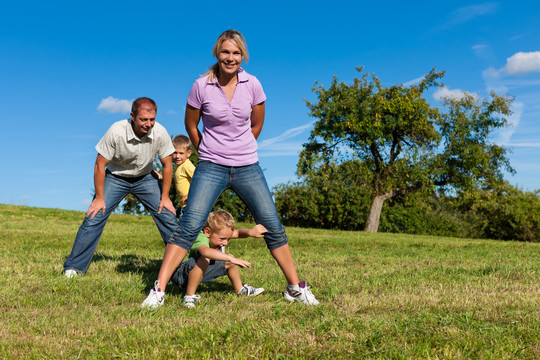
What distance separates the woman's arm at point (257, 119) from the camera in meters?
4.80

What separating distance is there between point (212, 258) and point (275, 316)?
0.95 meters

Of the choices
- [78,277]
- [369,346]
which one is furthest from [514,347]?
[78,277]

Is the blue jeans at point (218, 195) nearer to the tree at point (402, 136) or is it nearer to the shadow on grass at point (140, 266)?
the shadow on grass at point (140, 266)

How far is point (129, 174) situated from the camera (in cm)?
589

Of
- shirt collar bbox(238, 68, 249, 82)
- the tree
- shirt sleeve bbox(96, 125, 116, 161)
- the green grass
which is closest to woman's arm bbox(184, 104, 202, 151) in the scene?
shirt collar bbox(238, 68, 249, 82)

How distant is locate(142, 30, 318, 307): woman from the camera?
447 cm

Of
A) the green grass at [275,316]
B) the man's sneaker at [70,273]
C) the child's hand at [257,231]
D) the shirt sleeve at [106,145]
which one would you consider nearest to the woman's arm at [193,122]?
the child's hand at [257,231]

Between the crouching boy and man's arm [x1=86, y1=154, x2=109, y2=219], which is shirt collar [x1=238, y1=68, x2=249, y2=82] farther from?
man's arm [x1=86, y1=154, x2=109, y2=219]

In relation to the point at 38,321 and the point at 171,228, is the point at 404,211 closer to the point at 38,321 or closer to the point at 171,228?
the point at 171,228

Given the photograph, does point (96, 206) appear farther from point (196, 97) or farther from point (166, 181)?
point (196, 97)

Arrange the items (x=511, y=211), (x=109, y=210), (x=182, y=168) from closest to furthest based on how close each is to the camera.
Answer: (x=109, y=210)
(x=182, y=168)
(x=511, y=211)

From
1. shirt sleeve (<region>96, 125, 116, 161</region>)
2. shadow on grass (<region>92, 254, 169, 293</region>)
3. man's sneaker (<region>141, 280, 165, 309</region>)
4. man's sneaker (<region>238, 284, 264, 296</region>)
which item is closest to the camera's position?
man's sneaker (<region>141, 280, 165, 309</region>)

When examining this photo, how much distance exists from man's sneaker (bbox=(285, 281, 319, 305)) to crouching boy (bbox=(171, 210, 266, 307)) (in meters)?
0.44

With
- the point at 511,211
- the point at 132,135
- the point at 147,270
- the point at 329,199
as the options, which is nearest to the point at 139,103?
the point at 132,135
